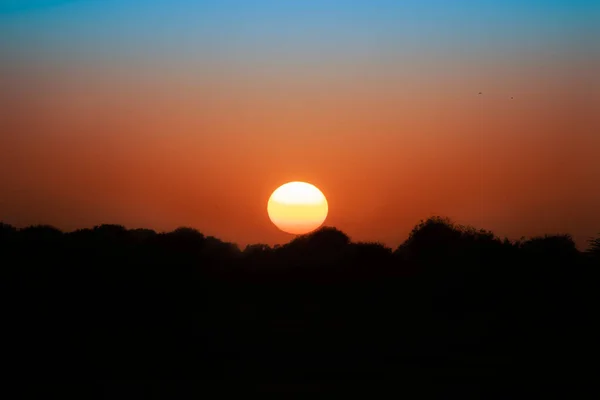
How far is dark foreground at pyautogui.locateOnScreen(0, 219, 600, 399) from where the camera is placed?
1136 inches

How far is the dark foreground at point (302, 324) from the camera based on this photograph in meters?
28.9

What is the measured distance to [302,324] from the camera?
3497cm

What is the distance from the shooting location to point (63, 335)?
33312mm

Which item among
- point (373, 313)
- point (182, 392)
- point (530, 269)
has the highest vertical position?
point (530, 269)

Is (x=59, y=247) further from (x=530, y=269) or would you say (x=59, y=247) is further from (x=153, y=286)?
(x=530, y=269)

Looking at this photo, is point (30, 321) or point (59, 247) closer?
point (30, 321)

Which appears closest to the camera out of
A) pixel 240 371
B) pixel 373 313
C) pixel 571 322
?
pixel 240 371

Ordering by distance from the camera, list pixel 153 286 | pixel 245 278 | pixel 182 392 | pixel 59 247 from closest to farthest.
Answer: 1. pixel 182 392
2. pixel 153 286
3. pixel 245 278
4. pixel 59 247

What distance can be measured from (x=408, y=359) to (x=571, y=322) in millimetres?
7158

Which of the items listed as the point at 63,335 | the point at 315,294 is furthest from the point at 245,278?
the point at 63,335

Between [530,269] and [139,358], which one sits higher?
[530,269]

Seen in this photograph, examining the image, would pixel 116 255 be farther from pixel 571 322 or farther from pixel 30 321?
pixel 571 322

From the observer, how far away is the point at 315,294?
132ft

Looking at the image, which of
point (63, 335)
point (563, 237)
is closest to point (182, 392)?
point (63, 335)
